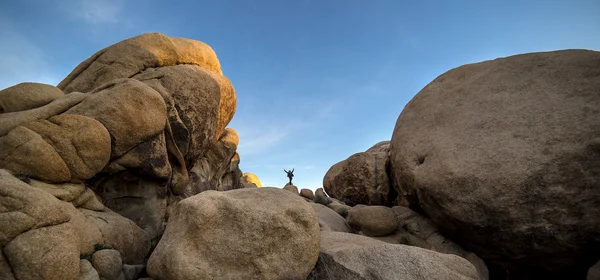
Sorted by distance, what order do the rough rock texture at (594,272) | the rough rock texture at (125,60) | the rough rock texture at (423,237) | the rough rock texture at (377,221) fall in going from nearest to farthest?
the rough rock texture at (594,272) < the rough rock texture at (423,237) < the rough rock texture at (377,221) < the rough rock texture at (125,60)

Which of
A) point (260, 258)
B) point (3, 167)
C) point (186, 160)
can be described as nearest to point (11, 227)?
point (3, 167)

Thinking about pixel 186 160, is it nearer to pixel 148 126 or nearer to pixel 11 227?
pixel 148 126

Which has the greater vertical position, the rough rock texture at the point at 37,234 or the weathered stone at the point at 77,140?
the weathered stone at the point at 77,140

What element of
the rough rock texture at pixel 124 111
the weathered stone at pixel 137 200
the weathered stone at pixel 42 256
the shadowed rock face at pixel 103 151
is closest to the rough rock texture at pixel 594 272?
the shadowed rock face at pixel 103 151

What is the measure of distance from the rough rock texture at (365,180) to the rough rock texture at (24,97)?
17443 millimetres

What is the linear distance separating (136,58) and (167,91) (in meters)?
3.18

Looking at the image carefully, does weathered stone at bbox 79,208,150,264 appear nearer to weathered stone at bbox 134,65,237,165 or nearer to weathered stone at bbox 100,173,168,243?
weathered stone at bbox 100,173,168,243

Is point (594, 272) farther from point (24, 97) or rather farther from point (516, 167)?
point (24, 97)

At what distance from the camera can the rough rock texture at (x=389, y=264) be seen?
7.59m

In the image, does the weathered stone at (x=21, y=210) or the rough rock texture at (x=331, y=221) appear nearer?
the weathered stone at (x=21, y=210)

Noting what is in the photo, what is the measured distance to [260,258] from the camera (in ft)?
26.0

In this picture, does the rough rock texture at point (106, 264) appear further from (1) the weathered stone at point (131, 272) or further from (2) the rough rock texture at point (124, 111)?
(2) the rough rock texture at point (124, 111)

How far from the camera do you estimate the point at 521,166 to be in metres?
9.61

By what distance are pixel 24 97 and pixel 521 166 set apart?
20.4 m
